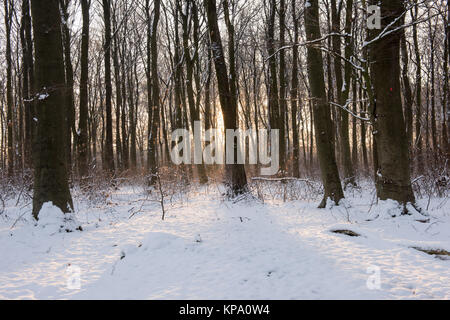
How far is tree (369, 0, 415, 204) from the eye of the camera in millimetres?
4859

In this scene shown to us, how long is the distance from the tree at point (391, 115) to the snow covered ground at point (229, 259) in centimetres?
41

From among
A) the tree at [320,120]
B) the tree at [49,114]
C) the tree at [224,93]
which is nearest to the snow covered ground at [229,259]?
the tree at [49,114]

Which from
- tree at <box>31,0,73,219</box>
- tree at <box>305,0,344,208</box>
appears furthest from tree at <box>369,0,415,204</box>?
tree at <box>31,0,73,219</box>

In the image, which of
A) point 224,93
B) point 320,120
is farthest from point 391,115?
point 224,93

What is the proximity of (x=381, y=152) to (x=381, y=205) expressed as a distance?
0.98 meters

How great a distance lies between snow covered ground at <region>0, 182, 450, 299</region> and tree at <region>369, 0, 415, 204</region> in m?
0.41

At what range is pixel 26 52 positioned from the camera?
474 inches

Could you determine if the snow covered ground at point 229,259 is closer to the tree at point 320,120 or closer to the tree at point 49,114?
the tree at point 49,114

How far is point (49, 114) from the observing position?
16.2ft

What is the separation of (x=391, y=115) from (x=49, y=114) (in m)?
6.18

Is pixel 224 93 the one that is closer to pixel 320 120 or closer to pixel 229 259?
pixel 320 120

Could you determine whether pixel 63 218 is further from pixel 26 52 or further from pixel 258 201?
pixel 26 52

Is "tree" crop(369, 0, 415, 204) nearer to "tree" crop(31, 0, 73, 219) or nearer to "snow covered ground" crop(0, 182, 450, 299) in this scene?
"snow covered ground" crop(0, 182, 450, 299)

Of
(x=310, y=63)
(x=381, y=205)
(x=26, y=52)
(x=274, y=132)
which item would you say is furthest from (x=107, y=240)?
(x=274, y=132)
